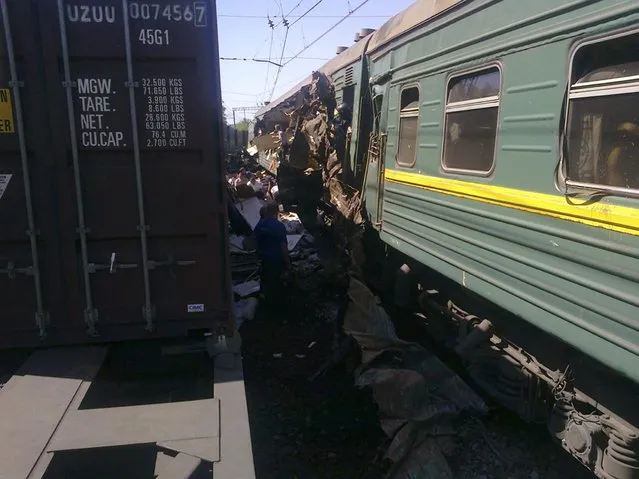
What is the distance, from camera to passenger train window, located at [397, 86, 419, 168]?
5539 millimetres

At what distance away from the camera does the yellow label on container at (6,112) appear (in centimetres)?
332

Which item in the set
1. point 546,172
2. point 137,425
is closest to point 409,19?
point 546,172

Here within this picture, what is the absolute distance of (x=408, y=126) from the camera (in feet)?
18.9

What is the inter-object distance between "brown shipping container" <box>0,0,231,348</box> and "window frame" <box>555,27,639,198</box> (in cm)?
202

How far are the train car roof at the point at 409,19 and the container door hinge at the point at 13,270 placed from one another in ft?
11.7

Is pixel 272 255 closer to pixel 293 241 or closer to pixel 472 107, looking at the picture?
pixel 293 241

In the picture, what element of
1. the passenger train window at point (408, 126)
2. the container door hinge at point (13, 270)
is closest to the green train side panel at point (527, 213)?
the passenger train window at point (408, 126)

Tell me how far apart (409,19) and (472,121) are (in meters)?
1.87

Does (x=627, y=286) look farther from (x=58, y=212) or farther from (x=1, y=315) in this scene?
(x=1, y=315)

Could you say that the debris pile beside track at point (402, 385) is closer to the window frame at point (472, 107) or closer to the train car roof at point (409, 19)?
the window frame at point (472, 107)

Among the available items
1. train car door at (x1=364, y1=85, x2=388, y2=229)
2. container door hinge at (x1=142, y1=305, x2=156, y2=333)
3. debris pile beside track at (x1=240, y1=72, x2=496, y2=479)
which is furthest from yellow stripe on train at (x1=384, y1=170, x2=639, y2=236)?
container door hinge at (x1=142, y1=305, x2=156, y2=333)

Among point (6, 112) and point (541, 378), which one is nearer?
point (6, 112)

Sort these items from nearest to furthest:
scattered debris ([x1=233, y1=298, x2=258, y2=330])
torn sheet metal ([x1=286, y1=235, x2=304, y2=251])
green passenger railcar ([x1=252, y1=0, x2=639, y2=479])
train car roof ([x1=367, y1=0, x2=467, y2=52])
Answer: green passenger railcar ([x1=252, y1=0, x2=639, y2=479]) < train car roof ([x1=367, y1=0, x2=467, y2=52]) < scattered debris ([x1=233, y1=298, x2=258, y2=330]) < torn sheet metal ([x1=286, y1=235, x2=304, y2=251])

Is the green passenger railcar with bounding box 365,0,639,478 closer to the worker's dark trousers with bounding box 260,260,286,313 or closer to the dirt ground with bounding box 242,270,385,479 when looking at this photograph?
the dirt ground with bounding box 242,270,385,479
